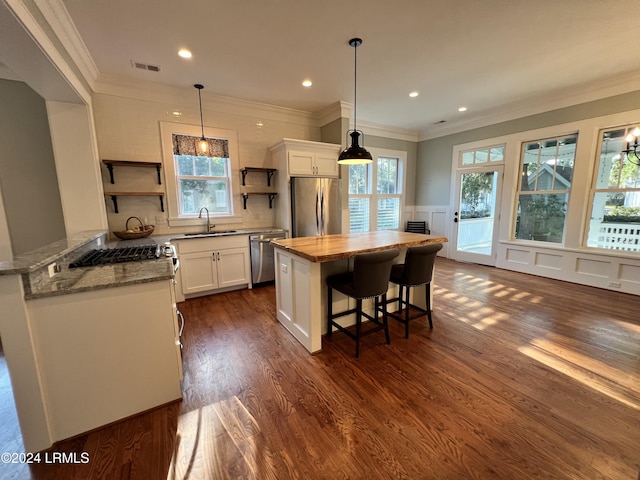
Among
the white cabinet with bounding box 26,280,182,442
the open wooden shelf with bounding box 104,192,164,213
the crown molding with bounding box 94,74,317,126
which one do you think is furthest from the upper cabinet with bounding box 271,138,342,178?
the white cabinet with bounding box 26,280,182,442

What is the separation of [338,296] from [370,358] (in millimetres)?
654

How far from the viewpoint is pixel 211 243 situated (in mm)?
3598

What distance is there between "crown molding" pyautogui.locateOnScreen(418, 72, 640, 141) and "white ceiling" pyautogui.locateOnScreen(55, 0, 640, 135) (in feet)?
0.05

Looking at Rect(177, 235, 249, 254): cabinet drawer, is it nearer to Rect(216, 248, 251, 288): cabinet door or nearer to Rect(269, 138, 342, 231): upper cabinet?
Rect(216, 248, 251, 288): cabinet door

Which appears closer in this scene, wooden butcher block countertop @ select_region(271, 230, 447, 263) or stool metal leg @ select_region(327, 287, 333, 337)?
wooden butcher block countertop @ select_region(271, 230, 447, 263)

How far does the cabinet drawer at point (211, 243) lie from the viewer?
3.43 metres

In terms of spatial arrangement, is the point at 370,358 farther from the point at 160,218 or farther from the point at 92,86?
the point at 92,86

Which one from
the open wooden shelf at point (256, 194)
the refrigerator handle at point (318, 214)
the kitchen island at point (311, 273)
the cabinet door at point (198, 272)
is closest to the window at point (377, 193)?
the refrigerator handle at point (318, 214)

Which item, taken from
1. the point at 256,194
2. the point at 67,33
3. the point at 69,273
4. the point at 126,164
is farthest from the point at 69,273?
the point at 256,194

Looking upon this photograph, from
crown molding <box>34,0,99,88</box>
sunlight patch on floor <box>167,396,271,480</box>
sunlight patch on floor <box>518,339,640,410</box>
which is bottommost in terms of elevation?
sunlight patch on floor <box>167,396,271,480</box>

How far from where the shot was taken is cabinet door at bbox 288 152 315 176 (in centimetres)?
406

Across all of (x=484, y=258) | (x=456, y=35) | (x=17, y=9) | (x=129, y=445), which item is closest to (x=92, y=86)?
(x=17, y=9)

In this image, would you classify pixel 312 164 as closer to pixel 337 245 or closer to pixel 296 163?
pixel 296 163

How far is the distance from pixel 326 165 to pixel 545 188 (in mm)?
3730
